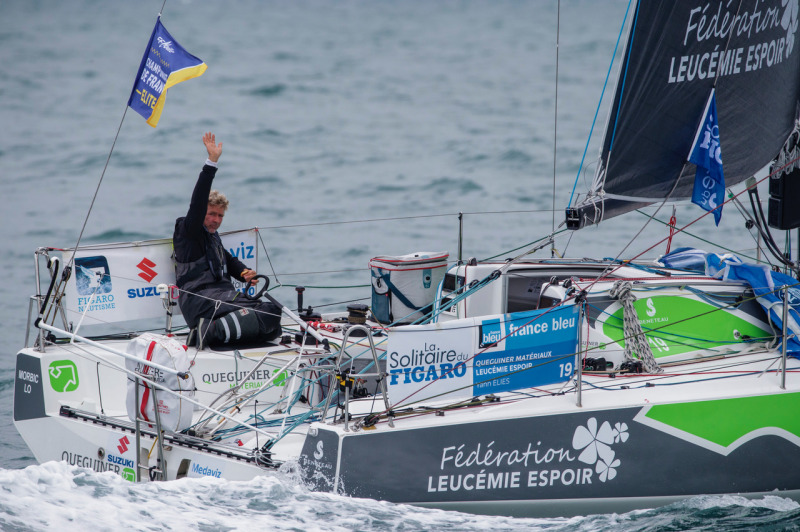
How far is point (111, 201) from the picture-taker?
16891mm

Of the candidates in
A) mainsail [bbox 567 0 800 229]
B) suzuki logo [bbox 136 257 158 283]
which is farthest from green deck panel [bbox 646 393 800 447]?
suzuki logo [bbox 136 257 158 283]

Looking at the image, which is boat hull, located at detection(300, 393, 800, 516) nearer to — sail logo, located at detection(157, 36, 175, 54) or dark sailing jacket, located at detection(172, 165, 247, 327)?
dark sailing jacket, located at detection(172, 165, 247, 327)

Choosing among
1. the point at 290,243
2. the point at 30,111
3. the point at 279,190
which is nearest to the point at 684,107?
the point at 290,243

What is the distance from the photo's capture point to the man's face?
6914 millimetres

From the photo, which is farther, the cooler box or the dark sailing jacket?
the cooler box

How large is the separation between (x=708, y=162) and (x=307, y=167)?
12.8 metres

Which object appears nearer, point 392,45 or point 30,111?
point 30,111

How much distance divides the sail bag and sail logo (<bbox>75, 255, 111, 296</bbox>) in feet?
3.29

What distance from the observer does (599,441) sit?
5.45 metres

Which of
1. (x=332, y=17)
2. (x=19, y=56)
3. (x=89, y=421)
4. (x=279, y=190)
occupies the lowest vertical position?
(x=89, y=421)

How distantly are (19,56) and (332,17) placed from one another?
14.3 meters

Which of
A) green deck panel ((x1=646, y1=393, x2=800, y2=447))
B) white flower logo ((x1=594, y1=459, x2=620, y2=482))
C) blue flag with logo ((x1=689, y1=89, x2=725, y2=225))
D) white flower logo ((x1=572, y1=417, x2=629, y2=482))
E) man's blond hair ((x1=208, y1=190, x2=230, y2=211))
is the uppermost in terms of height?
blue flag with logo ((x1=689, y1=89, x2=725, y2=225))

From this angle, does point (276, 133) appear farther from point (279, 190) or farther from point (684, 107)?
point (684, 107)


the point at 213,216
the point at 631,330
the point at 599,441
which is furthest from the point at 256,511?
the point at 631,330
